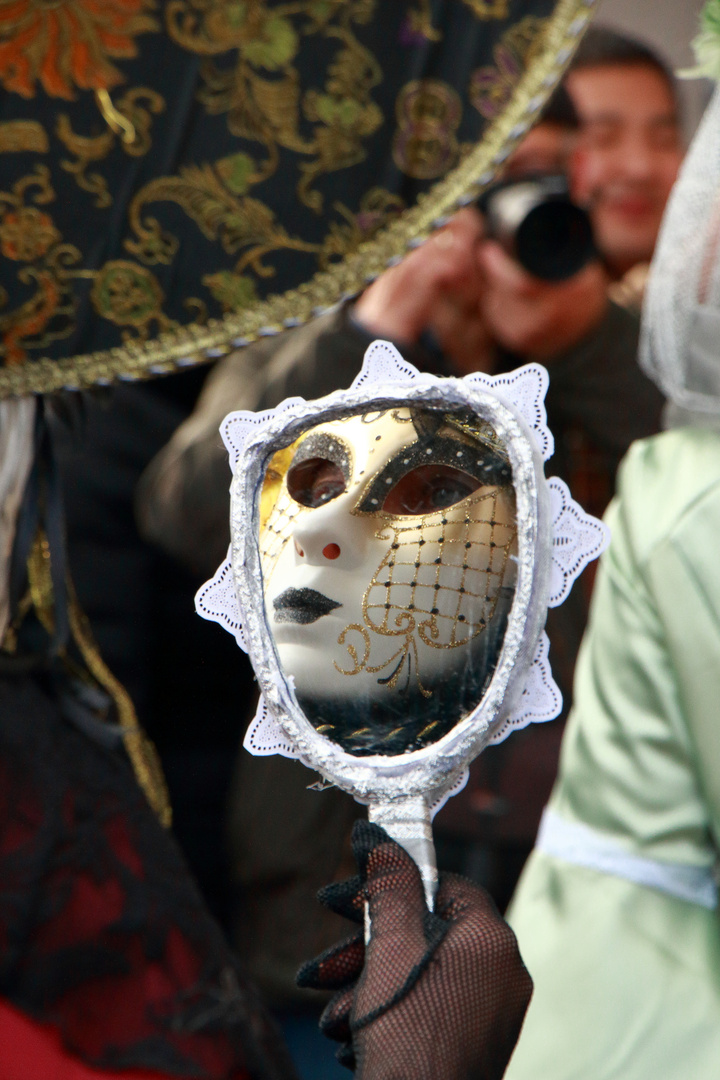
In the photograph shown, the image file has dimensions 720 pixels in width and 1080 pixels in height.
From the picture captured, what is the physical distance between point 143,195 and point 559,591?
1.62 feet

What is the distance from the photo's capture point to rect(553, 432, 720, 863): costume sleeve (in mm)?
610

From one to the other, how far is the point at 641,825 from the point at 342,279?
0.44m

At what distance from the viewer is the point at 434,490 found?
0.42 m

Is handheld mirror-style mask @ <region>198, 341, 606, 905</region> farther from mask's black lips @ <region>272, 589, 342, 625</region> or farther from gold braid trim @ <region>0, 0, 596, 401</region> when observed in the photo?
gold braid trim @ <region>0, 0, 596, 401</region>

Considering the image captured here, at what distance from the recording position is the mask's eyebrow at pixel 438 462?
1.36 feet

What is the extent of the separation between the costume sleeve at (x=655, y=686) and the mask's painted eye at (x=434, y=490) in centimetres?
26

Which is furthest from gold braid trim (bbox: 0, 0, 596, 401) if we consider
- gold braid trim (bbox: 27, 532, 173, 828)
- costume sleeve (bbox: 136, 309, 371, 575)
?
gold braid trim (bbox: 27, 532, 173, 828)

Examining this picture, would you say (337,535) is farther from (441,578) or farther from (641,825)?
(641,825)

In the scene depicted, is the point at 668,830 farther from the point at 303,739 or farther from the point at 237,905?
the point at 237,905

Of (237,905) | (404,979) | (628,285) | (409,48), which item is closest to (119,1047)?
(237,905)

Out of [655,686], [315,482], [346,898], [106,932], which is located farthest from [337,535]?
[106,932]

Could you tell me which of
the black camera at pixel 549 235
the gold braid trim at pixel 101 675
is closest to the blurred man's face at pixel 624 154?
the black camera at pixel 549 235

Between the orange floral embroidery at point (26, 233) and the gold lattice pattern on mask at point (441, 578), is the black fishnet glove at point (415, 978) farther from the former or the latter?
the orange floral embroidery at point (26, 233)

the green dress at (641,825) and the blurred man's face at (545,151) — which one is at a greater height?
the blurred man's face at (545,151)
